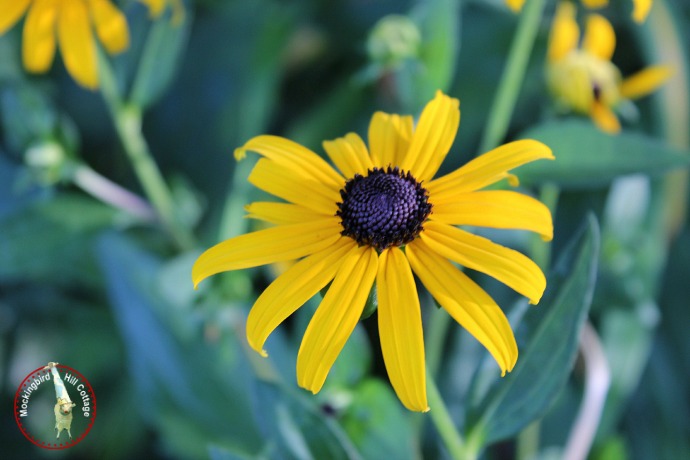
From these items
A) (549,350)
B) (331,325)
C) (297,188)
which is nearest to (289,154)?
(297,188)

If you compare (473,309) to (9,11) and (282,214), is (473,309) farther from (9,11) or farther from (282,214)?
(9,11)

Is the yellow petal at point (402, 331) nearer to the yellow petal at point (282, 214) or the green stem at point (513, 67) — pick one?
the yellow petal at point (282, 214)

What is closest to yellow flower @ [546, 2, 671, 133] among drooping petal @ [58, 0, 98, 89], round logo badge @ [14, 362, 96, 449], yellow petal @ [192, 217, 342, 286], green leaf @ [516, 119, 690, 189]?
green leaf @ [516, 119, 690, 189]

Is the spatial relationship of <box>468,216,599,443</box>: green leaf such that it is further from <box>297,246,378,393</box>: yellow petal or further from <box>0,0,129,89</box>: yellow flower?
<box>0,0,129,89</box>: yellow flower

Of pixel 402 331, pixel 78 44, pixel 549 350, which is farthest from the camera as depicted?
pixel 78 44

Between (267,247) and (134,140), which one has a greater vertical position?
(134,140)

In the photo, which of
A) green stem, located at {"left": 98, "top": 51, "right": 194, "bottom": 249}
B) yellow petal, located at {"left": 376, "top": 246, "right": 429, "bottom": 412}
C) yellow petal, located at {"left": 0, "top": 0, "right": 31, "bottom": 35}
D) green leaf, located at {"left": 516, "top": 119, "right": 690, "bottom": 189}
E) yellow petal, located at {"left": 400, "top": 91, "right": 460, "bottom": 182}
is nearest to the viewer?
yellow petal, located at {"left": 376, "top": 246, "right": 429, "bottom": 412}

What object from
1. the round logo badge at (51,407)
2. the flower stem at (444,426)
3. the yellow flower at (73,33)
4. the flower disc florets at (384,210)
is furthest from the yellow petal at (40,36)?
the flower stem at (444,426)
